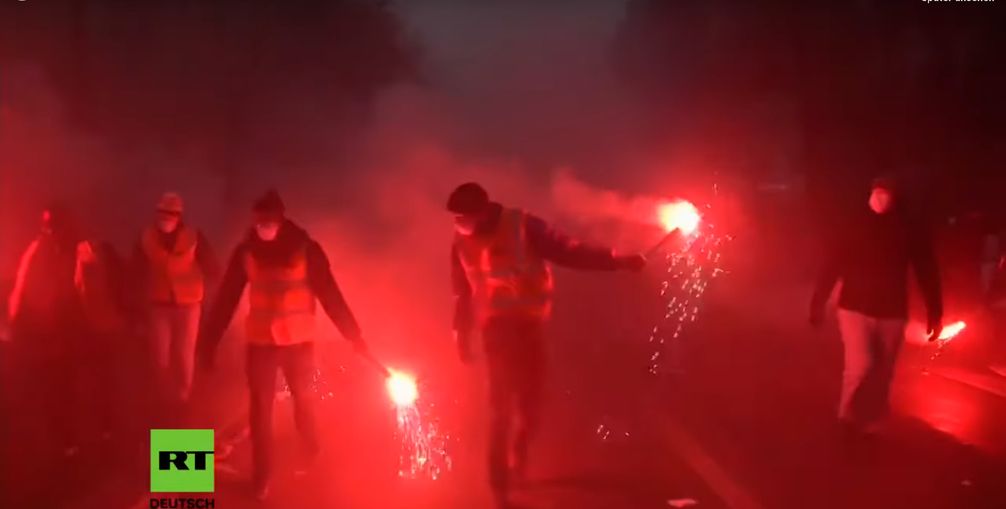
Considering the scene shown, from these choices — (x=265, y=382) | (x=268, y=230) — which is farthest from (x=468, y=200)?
(x=265, y=382)

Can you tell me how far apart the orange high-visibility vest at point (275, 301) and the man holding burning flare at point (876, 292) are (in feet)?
13.6

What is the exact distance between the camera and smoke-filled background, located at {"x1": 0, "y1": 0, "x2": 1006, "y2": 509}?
646 inches

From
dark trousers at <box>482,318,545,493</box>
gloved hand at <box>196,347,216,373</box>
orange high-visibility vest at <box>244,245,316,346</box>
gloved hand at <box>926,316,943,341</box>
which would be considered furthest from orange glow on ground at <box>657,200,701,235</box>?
gloved hand at <box>196,347,216,373</box>

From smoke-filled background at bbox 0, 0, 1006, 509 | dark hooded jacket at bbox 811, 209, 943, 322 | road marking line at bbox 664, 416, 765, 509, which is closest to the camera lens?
road marking line at bbox 664, 416, 765, 509

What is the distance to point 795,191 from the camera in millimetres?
31109

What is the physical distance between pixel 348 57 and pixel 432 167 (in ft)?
13.1

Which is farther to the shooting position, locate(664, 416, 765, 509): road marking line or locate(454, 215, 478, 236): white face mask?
locate(664, 416, 765, 509): road marking line

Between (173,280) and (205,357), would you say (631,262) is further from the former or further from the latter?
(173,280)

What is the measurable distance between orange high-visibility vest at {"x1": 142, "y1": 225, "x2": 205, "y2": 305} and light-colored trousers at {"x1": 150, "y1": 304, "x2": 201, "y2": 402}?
12cm

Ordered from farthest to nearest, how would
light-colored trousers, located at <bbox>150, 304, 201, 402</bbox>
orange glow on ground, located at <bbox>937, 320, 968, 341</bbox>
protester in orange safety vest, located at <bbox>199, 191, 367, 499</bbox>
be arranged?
orange glow on ground, located at <bbox>937, 320, 968, 341</bbox> < light-colored trousers, located at <bbox>150, 304, 201, 402</bbox> < protester in orange safety vest, located at <bbox>199, 191, 367, 499</bbox>

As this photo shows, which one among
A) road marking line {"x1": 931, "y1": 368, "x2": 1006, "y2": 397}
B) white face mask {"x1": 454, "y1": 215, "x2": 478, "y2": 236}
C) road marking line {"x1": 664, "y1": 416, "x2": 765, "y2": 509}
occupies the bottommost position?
road marking line {"x1": 664, "y1": 416, "x2": 765, "y2": 509}

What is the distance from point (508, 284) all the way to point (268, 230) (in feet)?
4.89

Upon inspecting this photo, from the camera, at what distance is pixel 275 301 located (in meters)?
6.96

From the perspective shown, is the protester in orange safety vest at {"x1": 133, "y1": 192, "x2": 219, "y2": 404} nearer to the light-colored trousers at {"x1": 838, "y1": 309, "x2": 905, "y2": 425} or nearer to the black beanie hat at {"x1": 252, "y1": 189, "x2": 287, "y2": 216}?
the black beanie hat at {"x1": 252, "y1": 189, "x2": 287, "y2": 216}
